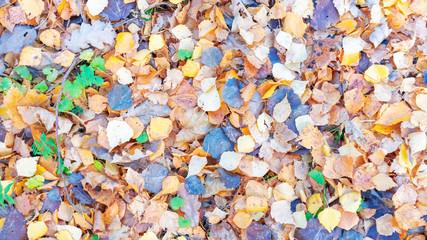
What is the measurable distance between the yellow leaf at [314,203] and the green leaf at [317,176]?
5 cm

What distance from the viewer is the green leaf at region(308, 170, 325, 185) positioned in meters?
1.24

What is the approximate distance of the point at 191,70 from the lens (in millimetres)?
1256

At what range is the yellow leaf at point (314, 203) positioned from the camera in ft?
4.07

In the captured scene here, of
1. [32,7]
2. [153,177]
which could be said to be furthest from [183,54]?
[32,7]

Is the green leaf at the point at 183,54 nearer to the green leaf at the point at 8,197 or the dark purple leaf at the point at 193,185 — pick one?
the dark purple leaf at the point at 193,185

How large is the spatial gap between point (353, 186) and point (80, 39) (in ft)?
3.56

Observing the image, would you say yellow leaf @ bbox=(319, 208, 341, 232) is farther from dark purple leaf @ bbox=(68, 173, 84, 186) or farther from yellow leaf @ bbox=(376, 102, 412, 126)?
dark purple leaf @ bbox=(68, 173, 84, 186)

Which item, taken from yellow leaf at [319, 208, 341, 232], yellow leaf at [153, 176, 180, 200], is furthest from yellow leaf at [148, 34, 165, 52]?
yellow leaf at [319, 208, 341, 232]

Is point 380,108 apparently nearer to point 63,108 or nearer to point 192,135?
point 192,135

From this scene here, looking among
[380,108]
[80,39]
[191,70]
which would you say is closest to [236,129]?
[191,70]

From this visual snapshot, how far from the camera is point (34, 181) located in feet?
4.05

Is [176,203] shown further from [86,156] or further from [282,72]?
[282,72]

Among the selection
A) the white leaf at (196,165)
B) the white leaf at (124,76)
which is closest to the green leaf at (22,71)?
the white leaf at (124,76)

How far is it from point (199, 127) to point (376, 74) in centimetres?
68
